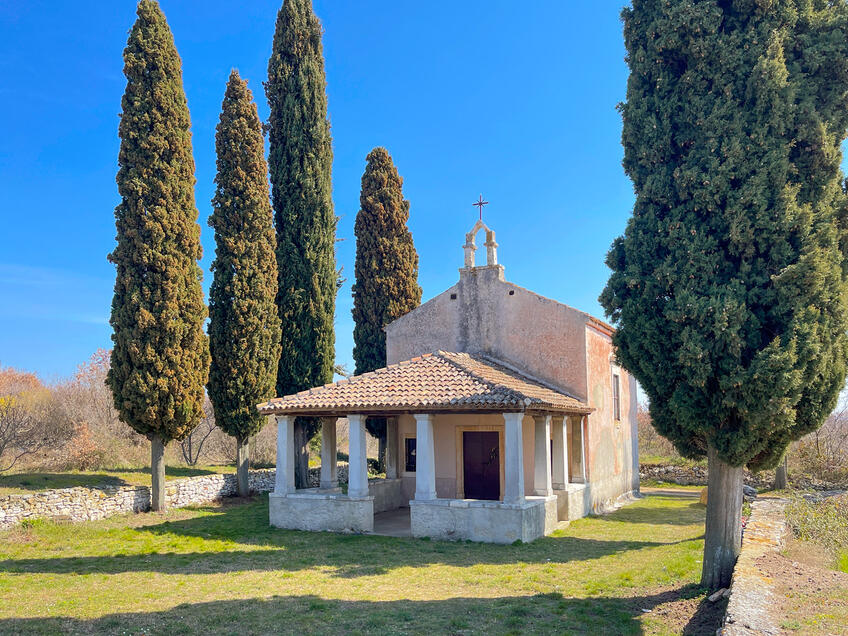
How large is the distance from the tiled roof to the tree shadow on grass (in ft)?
14.8

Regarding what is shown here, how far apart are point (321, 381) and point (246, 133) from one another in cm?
852

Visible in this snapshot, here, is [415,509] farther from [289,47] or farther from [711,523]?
[289,47]

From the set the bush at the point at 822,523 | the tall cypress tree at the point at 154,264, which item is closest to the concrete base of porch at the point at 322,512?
the tall cypress tree at the point at 154,264

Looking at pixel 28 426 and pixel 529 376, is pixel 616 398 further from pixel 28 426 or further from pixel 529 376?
pixel 28 426

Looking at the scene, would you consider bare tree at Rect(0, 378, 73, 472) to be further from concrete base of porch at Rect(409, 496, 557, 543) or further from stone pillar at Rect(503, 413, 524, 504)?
stone pillar at Rect(503, 413, 524, 504)

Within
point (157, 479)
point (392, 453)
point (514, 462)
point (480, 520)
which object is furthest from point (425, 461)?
point (157, 479)

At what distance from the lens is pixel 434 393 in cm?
1359

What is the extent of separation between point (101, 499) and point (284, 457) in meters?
4.54

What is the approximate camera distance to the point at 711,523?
866 centimetres

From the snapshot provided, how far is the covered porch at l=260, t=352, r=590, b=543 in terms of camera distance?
42.1 ft

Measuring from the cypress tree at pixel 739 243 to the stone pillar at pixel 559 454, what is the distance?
263 inches

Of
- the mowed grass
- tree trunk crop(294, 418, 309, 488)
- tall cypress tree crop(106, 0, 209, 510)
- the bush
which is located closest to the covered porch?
the mowed grass

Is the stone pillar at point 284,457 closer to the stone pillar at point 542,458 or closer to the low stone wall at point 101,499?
the low stone wall at point 101,499

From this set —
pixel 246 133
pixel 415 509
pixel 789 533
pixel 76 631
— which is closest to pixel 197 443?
pixel 246 133
